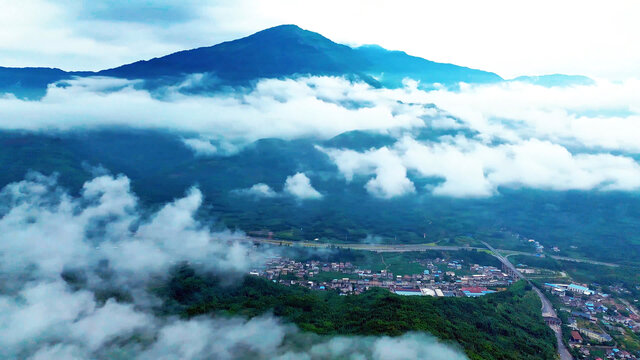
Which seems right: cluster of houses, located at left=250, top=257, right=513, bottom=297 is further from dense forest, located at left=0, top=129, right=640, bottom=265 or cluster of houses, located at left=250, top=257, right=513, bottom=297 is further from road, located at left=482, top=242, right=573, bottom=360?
dense forest, located at left=0, top=129, right=640, bottom=265

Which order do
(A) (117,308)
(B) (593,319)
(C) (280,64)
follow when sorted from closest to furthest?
(A) (117,308), (B) (593,319), (C) (280,64)

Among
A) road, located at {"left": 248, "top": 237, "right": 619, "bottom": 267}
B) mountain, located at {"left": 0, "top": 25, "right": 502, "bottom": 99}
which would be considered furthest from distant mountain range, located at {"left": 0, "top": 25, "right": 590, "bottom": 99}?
road, located at {"left": 248, "top": 237, "right": 619, "bottom": 267}

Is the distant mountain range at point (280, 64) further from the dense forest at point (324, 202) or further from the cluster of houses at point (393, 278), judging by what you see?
the cluster of houses at point (393, 278)

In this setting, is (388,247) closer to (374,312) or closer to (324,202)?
(324,202)

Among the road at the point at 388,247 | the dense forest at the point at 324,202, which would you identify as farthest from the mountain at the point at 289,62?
the road at the point at 388,247


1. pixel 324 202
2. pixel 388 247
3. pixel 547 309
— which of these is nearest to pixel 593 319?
pixel 547 309
